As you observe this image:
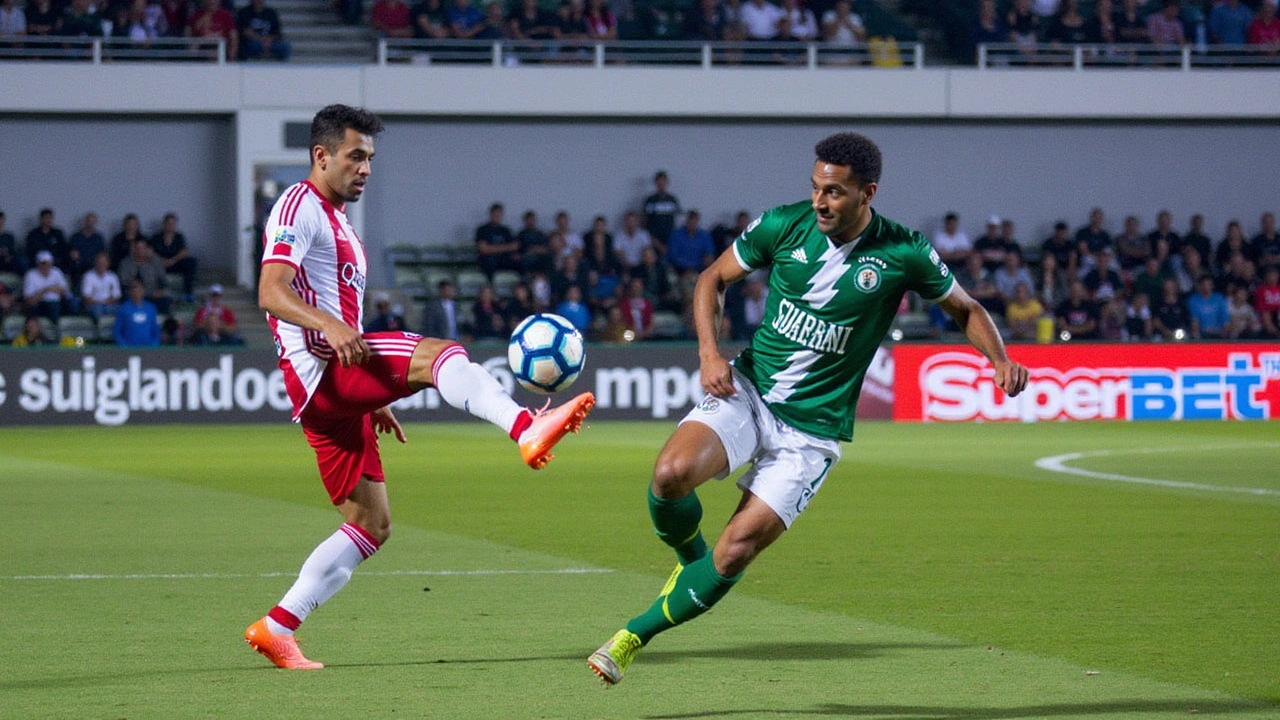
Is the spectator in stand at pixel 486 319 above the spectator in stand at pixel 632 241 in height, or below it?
below

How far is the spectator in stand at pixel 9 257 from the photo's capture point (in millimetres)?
24672

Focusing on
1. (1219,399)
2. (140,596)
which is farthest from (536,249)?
(140,596)

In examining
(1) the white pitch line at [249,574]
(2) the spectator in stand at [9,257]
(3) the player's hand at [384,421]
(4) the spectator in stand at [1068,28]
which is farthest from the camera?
(4) the spectator in stand at [1068,28]

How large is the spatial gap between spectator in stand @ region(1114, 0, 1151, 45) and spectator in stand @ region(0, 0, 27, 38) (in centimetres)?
1753

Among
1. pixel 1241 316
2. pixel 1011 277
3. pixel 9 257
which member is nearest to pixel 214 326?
pixel 9 257

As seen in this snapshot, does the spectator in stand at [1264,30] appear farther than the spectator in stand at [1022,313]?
Yes

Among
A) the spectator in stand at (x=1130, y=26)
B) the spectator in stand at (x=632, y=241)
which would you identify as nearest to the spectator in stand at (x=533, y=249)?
the spectator in stand at (x=632, y=241)

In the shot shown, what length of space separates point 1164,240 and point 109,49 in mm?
16473

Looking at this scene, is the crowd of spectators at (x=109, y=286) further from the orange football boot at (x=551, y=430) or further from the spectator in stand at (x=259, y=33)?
the orange football boot at (x=551, y=430)

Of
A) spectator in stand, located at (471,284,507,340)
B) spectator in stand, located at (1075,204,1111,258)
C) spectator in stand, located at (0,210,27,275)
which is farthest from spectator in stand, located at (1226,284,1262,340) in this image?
spectator in stand, located at (0,210,27,275)

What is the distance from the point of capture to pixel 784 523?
6086mm

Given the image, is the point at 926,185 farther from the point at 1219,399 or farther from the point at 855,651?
the point at 855,651

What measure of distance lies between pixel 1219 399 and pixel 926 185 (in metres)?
8.03

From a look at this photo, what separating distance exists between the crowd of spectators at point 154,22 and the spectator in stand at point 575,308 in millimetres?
6508
